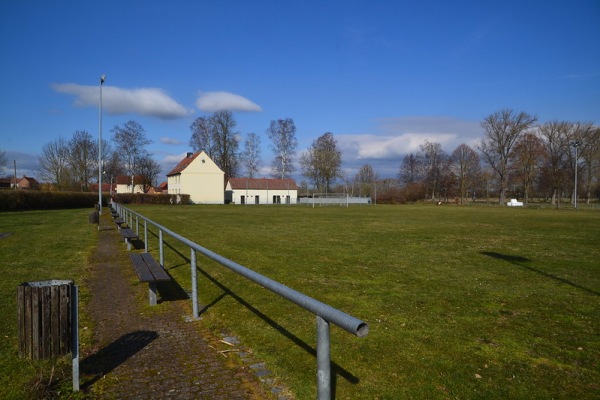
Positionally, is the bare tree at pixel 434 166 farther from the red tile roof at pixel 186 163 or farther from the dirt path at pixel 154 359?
the dirt path at pixel 154 359

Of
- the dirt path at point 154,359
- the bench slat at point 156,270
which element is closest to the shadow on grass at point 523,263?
the dirt path at point 154,359

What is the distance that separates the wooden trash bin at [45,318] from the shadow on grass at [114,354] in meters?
0.42

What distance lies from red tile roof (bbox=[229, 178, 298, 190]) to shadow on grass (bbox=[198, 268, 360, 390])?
67157 millimetres

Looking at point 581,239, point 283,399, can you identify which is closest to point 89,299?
point 283,399

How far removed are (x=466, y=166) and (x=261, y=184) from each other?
1517 inches

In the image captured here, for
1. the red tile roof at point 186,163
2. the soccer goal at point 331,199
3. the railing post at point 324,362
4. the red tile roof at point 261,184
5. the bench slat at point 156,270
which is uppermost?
the red tile roof at point 186,163

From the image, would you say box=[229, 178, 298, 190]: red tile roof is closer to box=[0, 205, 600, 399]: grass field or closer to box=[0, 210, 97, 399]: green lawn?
box=[0, 210, 97, 399]: green lawn

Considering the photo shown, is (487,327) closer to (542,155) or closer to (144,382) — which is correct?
(144,382)

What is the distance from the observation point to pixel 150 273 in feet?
19.2

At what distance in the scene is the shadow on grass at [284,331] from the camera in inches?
150

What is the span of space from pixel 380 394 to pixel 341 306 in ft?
8.75

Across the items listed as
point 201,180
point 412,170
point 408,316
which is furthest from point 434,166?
point 408,316

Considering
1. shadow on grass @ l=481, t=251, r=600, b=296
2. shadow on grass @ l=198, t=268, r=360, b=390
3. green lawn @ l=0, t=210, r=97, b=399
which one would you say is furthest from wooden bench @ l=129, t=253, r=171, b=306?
shadow on grass @ l=481, t=251, r=600, b=296

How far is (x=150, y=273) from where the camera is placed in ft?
19.2
